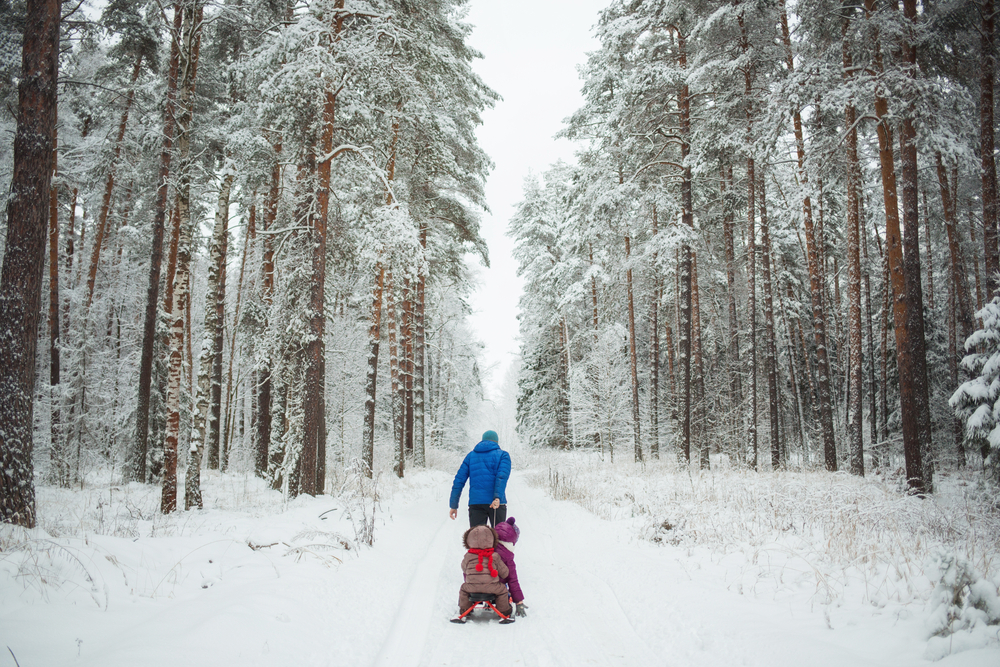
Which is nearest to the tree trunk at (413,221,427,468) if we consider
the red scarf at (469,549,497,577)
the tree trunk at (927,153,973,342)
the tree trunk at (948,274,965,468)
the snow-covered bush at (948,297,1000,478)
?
the red scarf at (469,549,497,577)

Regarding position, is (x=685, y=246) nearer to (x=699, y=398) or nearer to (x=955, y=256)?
(x=699, y=398)

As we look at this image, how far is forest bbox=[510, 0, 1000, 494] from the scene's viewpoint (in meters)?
9.88

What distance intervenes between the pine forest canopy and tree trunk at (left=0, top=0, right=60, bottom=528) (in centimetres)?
3

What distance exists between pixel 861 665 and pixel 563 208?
26.0 metres

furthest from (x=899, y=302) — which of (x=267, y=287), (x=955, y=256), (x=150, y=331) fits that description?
(x=150, y=331)

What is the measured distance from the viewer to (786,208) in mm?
17953

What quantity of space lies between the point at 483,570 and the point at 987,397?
8.27 m

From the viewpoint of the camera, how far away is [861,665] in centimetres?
322

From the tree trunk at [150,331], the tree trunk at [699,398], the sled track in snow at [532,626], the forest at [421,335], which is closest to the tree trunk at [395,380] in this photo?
the forest at [421,335]

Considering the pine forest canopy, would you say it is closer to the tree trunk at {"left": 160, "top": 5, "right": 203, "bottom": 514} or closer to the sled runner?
the tree trunk at {"left": 160, "top": 5, "right": 203, "bottom": 514}

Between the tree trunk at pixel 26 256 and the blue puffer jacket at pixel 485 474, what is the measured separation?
5613mm

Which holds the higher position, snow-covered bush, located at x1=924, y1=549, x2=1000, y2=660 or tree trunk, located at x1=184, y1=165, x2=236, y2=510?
tree trunk, located at x1=184, y1=165, x2=236, y2=510

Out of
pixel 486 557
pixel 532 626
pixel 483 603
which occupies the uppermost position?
pixel 486 557

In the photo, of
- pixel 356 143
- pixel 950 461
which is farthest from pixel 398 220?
pixel 950 461
